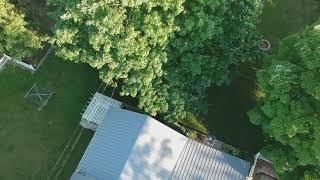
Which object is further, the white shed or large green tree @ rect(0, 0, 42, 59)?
the white shed

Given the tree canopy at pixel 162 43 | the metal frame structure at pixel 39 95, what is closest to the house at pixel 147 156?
the tree canopy at pixel 162 43

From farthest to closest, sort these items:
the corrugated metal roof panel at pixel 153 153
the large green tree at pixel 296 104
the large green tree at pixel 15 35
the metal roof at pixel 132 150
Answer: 1. the large green tree at pixel 15 35
2. the metal roof at pixel 132 150
3. the corrugated metal roof panel at pixel 153 153
4. the large green tree at pixel 296 104

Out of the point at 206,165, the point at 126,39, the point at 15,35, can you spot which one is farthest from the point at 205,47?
the point at 15,35

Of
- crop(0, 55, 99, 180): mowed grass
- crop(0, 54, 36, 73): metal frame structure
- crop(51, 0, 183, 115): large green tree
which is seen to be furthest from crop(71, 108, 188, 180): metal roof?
crop(0, 54, 36, 73): metal frame structure

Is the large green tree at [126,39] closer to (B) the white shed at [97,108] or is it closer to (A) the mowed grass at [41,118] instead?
(B) the white shed at [97,108]

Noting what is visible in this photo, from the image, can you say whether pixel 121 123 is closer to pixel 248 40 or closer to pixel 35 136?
pixel 35 136

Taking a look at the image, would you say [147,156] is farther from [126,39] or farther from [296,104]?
[296,104]

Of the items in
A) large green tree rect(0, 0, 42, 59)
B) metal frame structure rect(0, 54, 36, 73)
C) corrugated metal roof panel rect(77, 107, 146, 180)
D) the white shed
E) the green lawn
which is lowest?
corrugated metal roof panel rect(77, 107, 146, 180)

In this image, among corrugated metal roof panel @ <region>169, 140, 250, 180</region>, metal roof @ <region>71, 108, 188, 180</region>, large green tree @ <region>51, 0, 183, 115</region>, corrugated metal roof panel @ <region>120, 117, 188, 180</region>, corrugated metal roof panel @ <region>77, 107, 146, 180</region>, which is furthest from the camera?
corrugated metal roof panel @ <region>169, 140, 250, 180</region>

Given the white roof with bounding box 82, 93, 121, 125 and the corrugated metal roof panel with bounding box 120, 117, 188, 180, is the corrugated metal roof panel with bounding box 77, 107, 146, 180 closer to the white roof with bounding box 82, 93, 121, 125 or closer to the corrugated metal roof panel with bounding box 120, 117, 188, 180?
the corrugated metal roof panel with bounding box 120, 117, 188, 180
